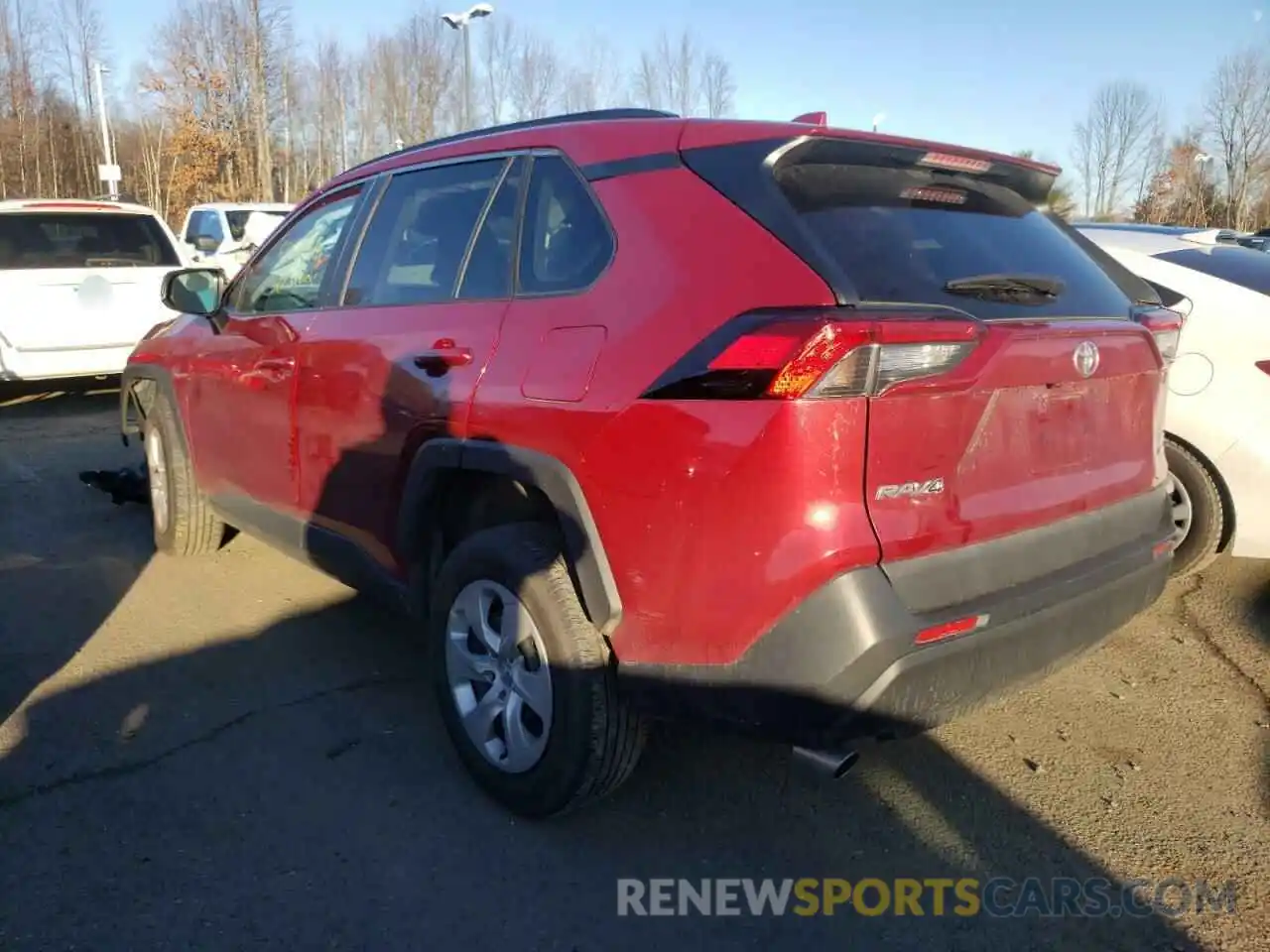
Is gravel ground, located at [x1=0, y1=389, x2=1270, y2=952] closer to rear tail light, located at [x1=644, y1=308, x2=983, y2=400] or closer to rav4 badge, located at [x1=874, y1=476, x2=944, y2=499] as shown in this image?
rav4 badge, located at [x1=874, y1=476, x2=944, y2=499]

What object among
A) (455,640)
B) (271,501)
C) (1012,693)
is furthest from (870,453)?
(271,501)

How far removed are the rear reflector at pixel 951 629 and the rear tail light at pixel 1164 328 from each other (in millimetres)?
1110

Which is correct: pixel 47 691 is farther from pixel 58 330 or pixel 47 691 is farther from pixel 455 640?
pixel 58 330

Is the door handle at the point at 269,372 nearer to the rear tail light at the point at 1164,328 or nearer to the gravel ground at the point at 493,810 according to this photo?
the gravel ground at the point at 493,810

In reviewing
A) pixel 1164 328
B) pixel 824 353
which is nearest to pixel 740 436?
pixel 824 353

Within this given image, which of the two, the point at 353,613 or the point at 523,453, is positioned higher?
the point at 523,453

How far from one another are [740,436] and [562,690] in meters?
0.86

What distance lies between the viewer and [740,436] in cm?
224

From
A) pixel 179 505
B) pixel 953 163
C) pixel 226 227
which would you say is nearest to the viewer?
pixel 953 163

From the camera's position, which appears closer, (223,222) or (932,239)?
(932,239)

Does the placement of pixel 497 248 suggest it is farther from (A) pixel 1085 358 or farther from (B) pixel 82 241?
(B) pixel 82 241

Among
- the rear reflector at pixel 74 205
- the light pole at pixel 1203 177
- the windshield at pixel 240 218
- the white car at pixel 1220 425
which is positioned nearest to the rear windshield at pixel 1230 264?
the white car at pixel 1220 425

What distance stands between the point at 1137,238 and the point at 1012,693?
3974 millimetres

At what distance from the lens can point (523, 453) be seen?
2707mm
